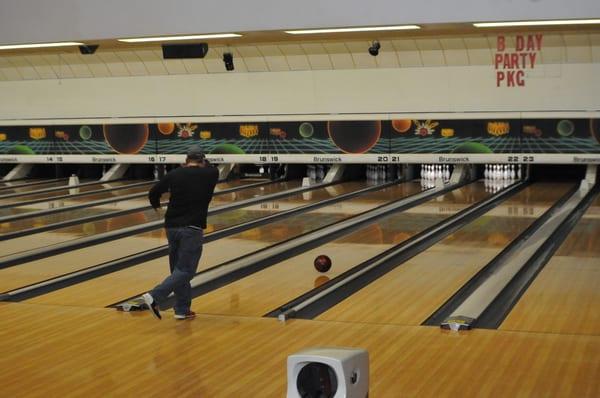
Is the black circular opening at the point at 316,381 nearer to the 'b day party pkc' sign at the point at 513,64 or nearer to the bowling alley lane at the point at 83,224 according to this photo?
the bowling alley lane at the point at 83,224

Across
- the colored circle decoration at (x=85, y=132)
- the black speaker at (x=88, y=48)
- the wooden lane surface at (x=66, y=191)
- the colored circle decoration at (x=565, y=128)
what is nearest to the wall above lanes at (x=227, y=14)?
the black speaker at (x=88, y=48)

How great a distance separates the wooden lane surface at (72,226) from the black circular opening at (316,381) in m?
6.05

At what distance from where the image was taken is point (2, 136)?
1667 centimetres

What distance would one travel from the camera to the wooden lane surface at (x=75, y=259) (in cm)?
725

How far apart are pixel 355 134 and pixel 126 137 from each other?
4.00m

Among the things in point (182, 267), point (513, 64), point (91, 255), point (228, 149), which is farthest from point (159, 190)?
point (228, 149)

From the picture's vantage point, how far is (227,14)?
6379 mm

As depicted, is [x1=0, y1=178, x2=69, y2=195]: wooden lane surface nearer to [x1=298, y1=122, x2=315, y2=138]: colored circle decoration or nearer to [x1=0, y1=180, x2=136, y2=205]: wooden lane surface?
[x1=0, y1=180, x2=136, y2=205]: wooden lane surface

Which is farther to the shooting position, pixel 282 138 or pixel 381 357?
pixel 282 138

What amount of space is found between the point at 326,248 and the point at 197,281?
5.80 feet

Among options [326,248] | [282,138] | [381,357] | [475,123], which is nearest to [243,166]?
[282,138]

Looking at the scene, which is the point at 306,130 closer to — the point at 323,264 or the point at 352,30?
the point at 323,264

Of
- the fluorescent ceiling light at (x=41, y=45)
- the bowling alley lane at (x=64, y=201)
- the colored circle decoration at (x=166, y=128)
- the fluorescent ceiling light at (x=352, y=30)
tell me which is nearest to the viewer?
the fluorescent ceiling light at (x=352, y=30)

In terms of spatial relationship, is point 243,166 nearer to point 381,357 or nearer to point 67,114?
point 67,114
